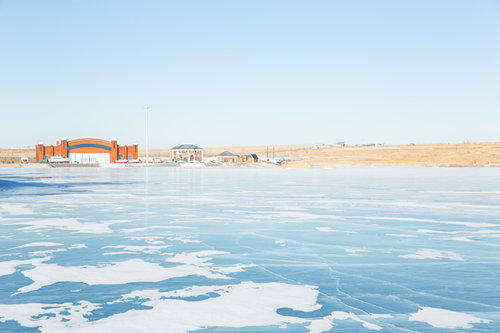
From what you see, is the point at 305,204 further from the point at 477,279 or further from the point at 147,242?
the point at 477,279

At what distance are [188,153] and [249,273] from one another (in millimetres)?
108059

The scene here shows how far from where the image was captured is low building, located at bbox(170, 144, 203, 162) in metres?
115

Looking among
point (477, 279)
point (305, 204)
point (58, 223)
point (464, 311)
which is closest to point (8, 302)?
point (464, 311)

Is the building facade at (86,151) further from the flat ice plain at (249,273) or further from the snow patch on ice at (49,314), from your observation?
the snow patch on ice at (49,314)

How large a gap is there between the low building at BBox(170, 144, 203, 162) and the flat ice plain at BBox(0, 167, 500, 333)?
321 feet

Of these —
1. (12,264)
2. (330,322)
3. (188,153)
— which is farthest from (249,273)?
(188,153)

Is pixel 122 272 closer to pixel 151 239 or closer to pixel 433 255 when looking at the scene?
pixel 151 239

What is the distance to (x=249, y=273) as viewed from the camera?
8.79 m

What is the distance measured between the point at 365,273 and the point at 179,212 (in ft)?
35.4

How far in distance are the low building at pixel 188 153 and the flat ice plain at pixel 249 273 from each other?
97694 millimetres

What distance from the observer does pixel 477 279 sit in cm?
827

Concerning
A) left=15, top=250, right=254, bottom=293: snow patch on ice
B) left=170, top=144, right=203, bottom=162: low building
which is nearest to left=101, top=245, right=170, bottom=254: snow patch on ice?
left=15, top=250, right=254, bottom=293: snow patch on ice

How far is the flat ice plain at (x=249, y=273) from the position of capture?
6.32 meters

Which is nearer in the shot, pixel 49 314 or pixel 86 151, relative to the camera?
pixel 49 314
